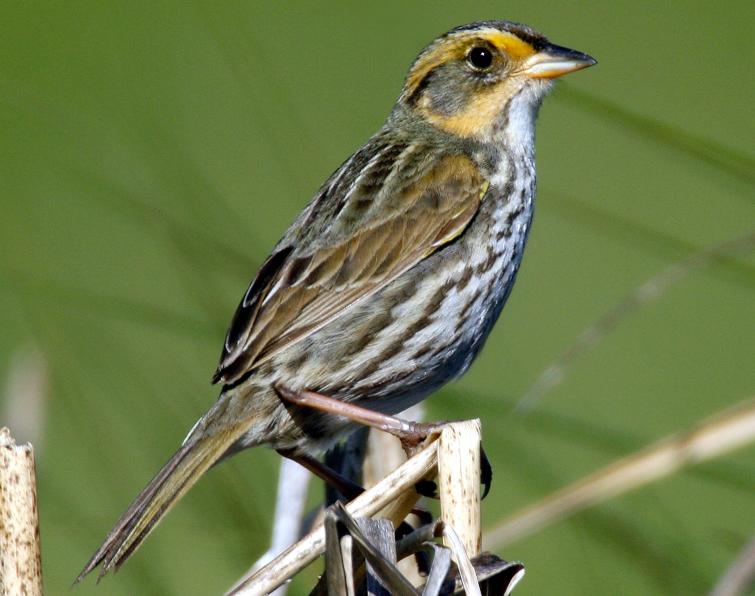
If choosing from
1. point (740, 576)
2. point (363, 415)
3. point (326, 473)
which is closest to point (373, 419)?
point (363, 415)

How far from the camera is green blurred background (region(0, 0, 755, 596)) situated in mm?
3105

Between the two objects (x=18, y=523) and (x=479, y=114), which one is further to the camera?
(x=479, y=114)

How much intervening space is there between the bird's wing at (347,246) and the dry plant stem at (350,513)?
671 mm

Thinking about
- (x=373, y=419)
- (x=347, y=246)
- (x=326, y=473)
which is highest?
(x=347, y=246)

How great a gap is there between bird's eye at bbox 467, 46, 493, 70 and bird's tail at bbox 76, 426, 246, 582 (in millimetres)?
1229

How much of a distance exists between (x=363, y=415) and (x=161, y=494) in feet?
1.63

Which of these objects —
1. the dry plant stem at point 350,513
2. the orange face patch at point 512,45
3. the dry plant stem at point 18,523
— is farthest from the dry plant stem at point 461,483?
the orange face patch at point 512,45

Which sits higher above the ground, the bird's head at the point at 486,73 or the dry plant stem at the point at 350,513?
the bird's head at the point at 486,73

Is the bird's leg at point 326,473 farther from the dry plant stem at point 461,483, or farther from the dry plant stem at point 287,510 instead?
the dry plant stem at point 461,483

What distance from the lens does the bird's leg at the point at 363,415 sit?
3.02 meters

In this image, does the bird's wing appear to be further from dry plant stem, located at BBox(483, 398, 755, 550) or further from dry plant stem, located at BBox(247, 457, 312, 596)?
dry plant stem, located at BBox(483, 398, 755, 550)

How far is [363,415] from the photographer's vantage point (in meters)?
3.13

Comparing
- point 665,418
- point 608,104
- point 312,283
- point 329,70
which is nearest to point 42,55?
point 329,70

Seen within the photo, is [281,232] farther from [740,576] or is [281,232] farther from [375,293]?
[740,576]
